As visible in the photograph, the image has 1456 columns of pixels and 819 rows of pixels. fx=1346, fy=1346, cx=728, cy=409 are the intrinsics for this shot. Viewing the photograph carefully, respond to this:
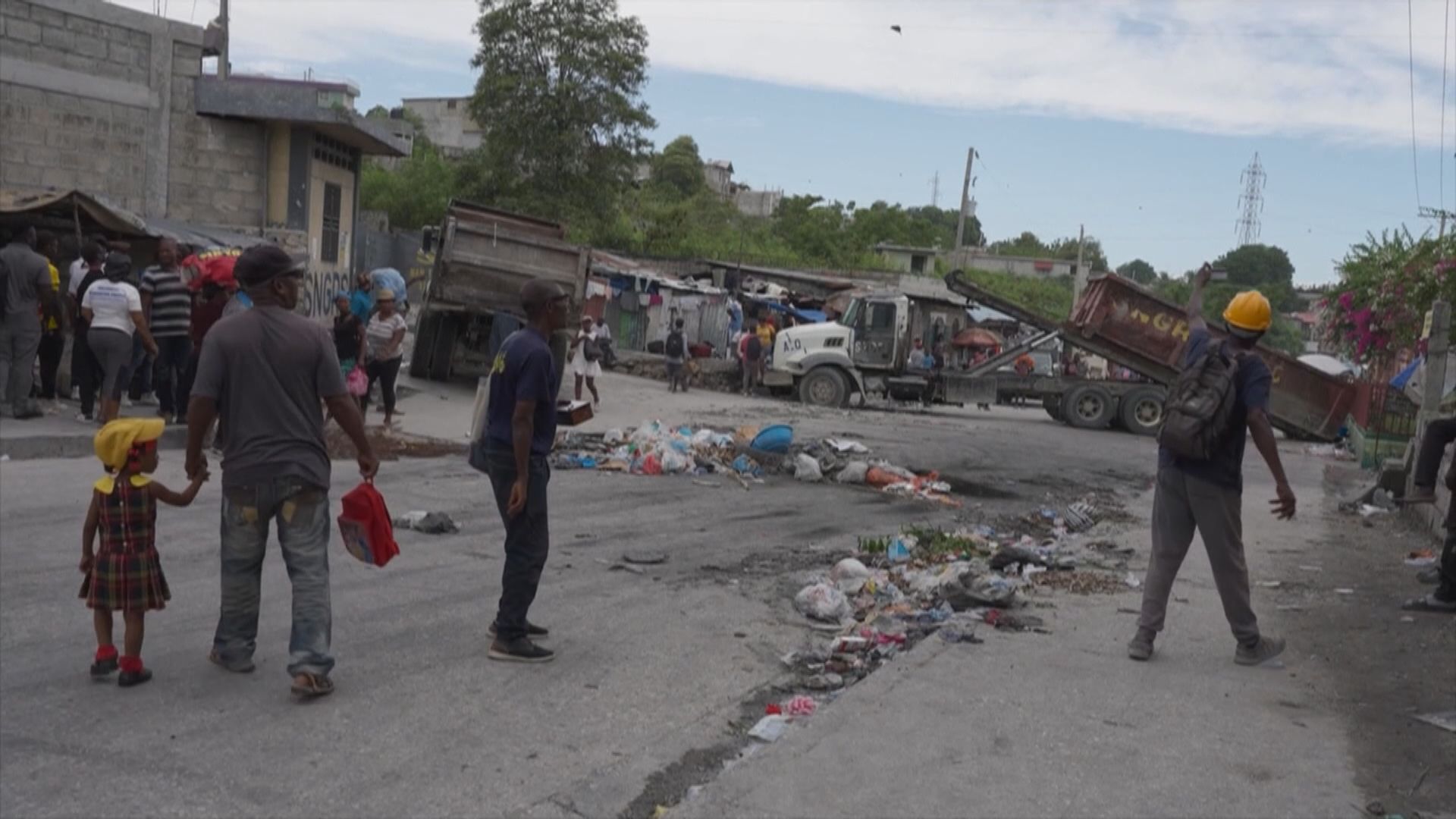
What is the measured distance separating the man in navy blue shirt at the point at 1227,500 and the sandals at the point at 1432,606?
2.28m

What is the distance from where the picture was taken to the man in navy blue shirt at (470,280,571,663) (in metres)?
5.99

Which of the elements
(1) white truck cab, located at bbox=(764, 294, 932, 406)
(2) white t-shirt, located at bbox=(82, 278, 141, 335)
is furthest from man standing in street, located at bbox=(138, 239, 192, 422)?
(1) white truck cab, located at bbox=(764, 294, 932, 406)

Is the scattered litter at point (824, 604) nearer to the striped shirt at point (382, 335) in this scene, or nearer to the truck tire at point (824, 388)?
the striped shirt at point (382, 335)

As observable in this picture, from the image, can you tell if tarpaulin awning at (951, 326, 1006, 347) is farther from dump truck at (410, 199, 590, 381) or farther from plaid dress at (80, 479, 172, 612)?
plaid dress at (80, 479, 172, 612)

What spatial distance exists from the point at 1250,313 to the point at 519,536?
374 centimetres

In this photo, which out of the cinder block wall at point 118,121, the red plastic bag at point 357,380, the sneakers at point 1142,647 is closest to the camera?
the sneakers at point 1142,647

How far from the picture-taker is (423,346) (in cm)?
2302

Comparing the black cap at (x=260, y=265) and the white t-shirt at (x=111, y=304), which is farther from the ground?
the black cap at (x=260, y=265)

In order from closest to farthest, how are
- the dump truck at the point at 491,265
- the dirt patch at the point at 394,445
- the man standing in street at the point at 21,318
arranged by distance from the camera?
1. the man standing in street at the point at 21,318
2. the dirt patch at the point at 394,445
3. the dump truck at the point at 491,265

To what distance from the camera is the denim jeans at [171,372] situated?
13.0 metres

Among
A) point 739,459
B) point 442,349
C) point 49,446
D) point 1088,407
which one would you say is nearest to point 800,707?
point 49,446

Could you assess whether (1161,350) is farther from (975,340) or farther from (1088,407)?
(975,340)

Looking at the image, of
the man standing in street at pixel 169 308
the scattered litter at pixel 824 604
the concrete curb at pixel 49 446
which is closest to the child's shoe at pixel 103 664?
the scattered litter at pixel 824 604

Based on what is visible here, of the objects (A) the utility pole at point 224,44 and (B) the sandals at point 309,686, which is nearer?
(B) the sandals at point 309,686
